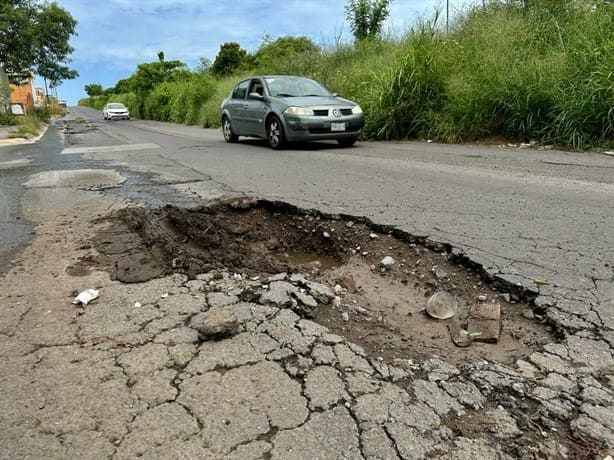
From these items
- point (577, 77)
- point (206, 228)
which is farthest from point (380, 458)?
point (577, 77)

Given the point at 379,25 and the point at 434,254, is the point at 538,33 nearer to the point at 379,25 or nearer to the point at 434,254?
the point at 379,25

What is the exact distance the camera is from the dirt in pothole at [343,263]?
→ 7.49 ft

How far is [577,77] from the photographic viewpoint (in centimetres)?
855

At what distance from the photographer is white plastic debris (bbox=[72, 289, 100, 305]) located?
2.61 meters

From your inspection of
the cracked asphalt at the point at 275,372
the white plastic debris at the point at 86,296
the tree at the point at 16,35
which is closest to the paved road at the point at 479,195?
the cracked asphalt at the point at 275,372

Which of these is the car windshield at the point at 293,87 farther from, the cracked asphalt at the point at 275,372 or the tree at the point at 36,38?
the tree at the point at 36,38

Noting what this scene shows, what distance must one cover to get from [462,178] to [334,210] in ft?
7.47

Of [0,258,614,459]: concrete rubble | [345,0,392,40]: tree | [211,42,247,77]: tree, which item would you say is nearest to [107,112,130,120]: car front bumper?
[211,42,247,77]: tree

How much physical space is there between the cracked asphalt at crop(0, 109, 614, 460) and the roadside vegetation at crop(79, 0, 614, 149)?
5326 millimetres

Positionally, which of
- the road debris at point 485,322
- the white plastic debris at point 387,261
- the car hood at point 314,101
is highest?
the car hood at point 314,101

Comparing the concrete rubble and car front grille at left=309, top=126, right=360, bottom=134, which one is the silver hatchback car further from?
the concrete rubble

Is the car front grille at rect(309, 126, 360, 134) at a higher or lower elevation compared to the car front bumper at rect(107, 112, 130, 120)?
lower

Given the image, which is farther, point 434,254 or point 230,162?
point 230,162

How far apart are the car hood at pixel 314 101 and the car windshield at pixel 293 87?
1.18ft
